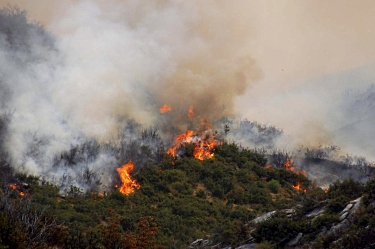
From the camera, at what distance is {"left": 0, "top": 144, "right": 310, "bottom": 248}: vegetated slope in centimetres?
4606

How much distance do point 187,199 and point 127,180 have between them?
8410 mm

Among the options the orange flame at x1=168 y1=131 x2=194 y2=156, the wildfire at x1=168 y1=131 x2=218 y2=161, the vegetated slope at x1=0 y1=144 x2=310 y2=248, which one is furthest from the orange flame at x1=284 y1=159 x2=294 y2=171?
the orange flame at x1=168 y1=131 x2=194 y2=156

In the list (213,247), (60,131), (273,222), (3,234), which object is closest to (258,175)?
(60,131)

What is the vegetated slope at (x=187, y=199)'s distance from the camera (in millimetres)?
46062

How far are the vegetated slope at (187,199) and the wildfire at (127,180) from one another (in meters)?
0.98

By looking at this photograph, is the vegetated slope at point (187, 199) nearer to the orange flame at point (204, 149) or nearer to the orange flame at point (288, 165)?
the orange flame at point (204, 149)

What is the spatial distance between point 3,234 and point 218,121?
6288cm

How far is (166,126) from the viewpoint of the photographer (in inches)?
3009

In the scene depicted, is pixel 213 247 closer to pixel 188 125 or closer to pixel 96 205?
pixel 96 205

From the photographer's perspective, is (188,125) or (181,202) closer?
(181,202)

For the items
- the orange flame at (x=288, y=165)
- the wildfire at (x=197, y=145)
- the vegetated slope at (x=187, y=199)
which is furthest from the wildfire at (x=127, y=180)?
the orange flame at (x=288, y=165)

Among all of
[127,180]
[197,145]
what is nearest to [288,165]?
[197,145]

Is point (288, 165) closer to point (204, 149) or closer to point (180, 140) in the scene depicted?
point (204, 149)

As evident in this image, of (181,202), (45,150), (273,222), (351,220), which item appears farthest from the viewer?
(45,150)
